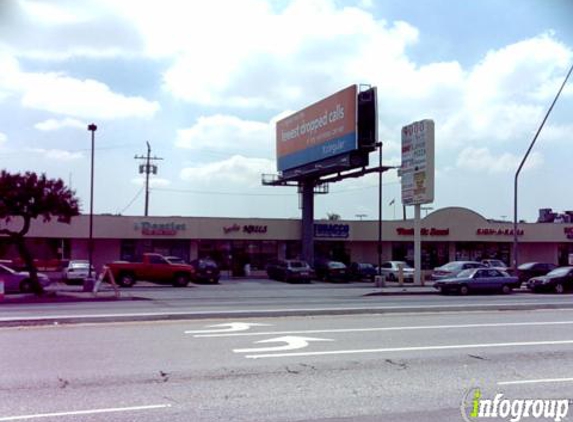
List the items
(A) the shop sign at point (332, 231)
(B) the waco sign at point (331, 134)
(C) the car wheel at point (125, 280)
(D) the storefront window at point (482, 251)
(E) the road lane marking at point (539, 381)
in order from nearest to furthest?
1. (E) the road lane marking at point (539, 381)
2. (C) the car wheel at point (125, 280)
3. (B) the waco sign at point (331, 134)
4. (A) the shop sign at point (332, 231)
5. (D) the storefront window at point (482, 251)

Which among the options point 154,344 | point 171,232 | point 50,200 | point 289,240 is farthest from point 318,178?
point 154,344

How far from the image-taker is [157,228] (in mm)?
47625

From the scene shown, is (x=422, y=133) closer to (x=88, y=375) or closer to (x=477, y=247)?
(x=477, y=247)

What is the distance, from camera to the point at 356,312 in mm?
17781

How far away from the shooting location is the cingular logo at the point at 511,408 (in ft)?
22.7

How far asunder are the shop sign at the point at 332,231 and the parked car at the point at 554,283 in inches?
812

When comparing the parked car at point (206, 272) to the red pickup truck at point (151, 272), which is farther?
the parked car at point (206, 272)

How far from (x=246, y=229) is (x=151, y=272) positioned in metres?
15.5

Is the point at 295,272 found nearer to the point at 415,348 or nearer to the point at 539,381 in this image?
the point at 415,348

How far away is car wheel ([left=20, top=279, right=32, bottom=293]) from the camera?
28.8 m

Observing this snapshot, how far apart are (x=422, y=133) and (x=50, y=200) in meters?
19.7

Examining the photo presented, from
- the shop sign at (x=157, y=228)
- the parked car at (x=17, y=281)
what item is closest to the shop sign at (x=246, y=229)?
the shop sign at (x=157, y=228)

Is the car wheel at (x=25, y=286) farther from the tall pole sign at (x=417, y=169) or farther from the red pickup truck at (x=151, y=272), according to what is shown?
the tall pole sign at (x=417, y=169)

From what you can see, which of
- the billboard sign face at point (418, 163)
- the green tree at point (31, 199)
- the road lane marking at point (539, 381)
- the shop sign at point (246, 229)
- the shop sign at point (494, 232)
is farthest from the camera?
the shop sign at point (494, 232)
